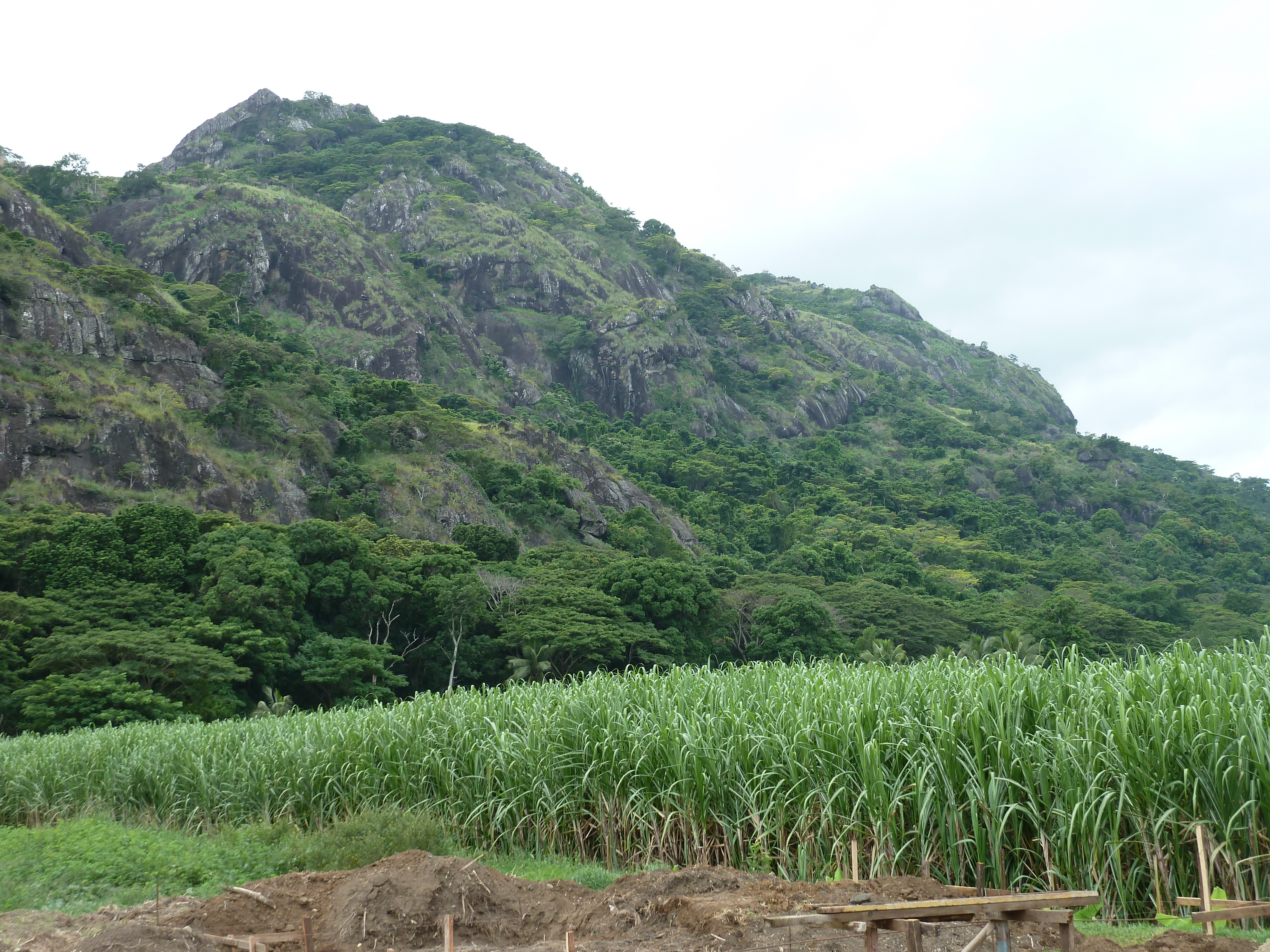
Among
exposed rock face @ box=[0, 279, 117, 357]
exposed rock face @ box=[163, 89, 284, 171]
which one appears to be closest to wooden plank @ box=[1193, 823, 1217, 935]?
exposed rock face @ box=[0, 279, 117, 357]

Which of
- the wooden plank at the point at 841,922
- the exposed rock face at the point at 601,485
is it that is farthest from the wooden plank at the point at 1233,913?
the exposed rock face at the point at 601,485

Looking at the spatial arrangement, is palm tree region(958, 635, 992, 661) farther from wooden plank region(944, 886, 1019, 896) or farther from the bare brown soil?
the bare brown soil

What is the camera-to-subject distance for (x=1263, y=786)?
189 inches

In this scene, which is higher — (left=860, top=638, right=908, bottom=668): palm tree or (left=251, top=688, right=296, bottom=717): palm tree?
(left=860, top=638, right=908, bottom=668): palm tree

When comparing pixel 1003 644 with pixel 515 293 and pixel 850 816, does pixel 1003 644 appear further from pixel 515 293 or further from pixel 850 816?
pixel 515 293

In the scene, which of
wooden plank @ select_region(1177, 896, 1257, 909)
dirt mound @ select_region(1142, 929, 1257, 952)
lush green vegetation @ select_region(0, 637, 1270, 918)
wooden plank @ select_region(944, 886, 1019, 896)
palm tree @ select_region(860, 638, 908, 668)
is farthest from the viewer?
palm tree @ select_region(860, 638, 908, 668)

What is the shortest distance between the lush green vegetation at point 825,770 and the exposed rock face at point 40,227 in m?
59.2

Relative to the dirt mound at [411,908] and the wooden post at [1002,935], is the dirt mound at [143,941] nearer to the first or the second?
the dirt mound at [411,908]

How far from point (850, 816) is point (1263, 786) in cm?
238

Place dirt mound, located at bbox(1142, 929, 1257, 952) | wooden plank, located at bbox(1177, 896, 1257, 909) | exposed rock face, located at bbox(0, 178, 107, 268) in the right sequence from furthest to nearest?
exposed rock face, located at bbox(0, 178, 107, 268) → wooden plank, located at bbox(1177, 896, 1257, 909) → dirt mound, located at bbox(1142, 929, 1257, 952)

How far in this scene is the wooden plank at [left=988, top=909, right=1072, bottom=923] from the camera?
138 inches

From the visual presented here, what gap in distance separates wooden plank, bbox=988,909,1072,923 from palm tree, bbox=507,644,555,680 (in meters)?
28.5

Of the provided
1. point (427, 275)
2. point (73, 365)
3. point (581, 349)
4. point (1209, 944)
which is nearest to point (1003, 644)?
point (1209, 944)

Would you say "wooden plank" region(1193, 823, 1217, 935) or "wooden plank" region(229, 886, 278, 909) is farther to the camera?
"wooden plank" region(229, 886, 278, 909)
